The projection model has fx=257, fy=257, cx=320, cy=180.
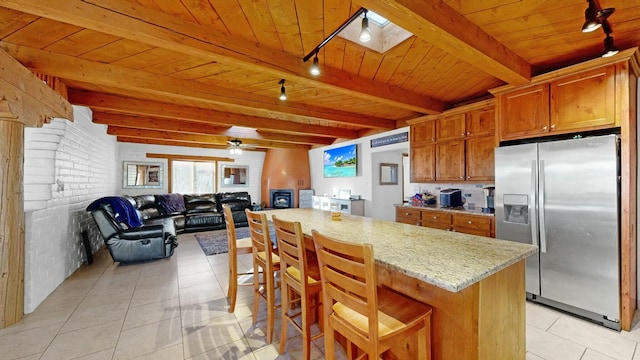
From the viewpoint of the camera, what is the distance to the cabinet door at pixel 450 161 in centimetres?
369

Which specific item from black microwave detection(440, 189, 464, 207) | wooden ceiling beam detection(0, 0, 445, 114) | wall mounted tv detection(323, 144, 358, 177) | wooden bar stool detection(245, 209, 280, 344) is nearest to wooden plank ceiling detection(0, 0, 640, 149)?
wooden ceiling beam detection(0, 0, 445, 114)

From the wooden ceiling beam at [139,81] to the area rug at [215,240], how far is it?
2707 millimetres

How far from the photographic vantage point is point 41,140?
294 cm

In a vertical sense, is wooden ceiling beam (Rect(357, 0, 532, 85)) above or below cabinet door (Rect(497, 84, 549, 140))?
above

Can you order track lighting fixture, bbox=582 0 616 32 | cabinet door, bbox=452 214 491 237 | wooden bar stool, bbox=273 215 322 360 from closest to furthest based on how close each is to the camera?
track lighting fixture, bbox=582 0 616 32 → wooden bar stool, bbox=273 215 322 360 → cabinet door, bbox=452 214 491 237

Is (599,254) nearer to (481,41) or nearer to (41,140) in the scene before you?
(481,41)

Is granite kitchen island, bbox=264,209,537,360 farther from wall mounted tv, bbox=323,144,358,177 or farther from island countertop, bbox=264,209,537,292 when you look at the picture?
wall mounted tv, bbox=323,144,358,177

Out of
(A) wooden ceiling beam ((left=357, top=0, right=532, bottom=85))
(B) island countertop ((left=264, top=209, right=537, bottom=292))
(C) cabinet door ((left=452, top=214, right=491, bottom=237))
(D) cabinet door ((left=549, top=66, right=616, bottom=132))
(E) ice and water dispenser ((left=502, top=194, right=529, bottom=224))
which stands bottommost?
(C) cabinet door ((left=452, top=214, right=491, bottom=237))

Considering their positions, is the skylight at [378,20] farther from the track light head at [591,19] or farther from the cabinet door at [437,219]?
the cabinet door at [437,219]

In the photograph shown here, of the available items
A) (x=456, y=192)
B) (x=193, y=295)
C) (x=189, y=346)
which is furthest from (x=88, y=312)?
(x=456, y=192)

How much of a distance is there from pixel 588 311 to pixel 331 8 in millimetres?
A: 3390

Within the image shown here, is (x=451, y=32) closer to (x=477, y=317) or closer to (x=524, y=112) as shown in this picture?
(x=524, y=112)

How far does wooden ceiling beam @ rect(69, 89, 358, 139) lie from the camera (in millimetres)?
3586

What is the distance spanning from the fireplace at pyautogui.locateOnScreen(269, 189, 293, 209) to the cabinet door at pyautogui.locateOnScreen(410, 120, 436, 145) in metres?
4.29
